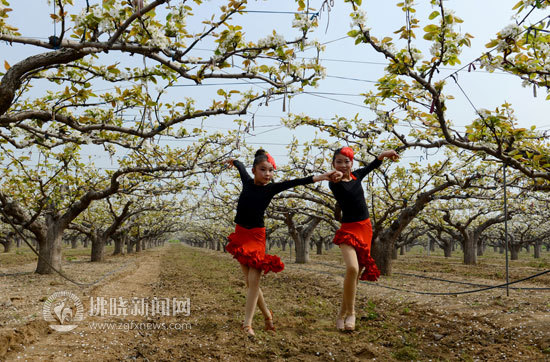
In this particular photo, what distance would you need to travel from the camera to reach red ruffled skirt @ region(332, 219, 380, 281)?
158 inches

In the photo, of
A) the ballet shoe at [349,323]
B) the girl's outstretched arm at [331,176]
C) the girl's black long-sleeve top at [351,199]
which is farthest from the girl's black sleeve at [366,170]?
the ballet shoe at [349,323]

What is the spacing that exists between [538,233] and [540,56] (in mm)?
42344

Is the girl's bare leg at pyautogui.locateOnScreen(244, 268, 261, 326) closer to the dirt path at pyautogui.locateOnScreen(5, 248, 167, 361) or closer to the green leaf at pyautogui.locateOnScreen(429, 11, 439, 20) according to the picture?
the dirt path at pyautogui.locateOnScreen(5, 248, 167, 361)

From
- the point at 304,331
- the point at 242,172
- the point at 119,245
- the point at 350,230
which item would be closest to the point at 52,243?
the point at 304,331

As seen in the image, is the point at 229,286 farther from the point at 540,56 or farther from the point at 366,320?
the point at 540,56

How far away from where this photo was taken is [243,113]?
5930 millimetres

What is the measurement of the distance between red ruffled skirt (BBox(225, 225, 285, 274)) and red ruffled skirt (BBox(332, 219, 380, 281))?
793 mm

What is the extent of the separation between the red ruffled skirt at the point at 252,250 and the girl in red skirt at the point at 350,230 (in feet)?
2.58

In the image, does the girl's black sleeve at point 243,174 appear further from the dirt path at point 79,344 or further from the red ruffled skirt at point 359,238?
the dirt path at point 79,344

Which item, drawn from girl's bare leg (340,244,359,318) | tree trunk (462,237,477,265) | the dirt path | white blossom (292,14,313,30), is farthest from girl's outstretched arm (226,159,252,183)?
tree trunk (462,237,477,265)

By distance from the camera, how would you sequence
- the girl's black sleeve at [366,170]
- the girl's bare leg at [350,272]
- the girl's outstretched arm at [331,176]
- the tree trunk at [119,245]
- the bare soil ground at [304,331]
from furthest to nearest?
the tree trunk at [119,245], the bare soil ground at [304,331], the girl's black sleeve at [366,170], the girl's bare leg at [350,272], the girl's outstretched arm at [331,176]

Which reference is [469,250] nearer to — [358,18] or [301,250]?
[301,250]

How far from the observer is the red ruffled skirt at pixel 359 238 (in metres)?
4.01

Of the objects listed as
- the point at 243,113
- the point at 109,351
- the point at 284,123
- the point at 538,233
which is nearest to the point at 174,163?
the point at 284,123
